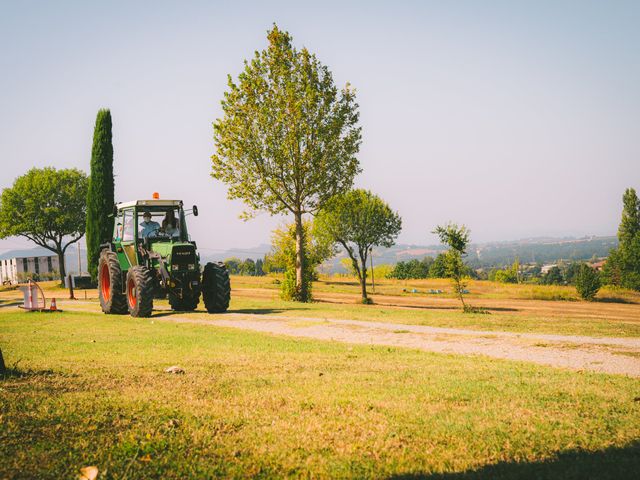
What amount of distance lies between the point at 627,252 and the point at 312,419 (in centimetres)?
9168

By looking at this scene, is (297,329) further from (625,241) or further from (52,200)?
(625,241)

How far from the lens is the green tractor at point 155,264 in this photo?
1805 centimetres

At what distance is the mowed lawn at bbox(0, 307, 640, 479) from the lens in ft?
14.5

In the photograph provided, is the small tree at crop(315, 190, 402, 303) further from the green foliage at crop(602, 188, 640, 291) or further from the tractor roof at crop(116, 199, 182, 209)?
the green foliage at crop(602, 188, 640, 291)

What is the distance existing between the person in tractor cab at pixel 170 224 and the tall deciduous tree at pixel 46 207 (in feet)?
142

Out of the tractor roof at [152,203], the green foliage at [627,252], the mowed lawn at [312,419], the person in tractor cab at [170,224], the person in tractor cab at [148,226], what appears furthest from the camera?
the green foliage at [627,252]

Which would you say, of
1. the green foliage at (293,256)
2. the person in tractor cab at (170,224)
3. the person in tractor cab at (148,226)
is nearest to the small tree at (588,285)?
the green foliage at (293,256)

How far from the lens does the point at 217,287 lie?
1938 cm

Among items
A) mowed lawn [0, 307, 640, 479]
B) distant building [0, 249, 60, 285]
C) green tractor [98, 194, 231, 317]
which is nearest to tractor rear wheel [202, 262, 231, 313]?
green tractor [98, 194, 231, 317]

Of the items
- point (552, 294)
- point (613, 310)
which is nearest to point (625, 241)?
point (552, 294)

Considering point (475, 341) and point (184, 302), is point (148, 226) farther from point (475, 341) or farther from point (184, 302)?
point (475, 341)

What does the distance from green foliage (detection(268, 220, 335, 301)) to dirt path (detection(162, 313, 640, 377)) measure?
17127mm

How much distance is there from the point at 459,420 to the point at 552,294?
5538 cm

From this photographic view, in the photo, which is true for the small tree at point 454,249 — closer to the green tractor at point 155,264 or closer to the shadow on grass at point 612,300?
the green tractor at point 155,264
